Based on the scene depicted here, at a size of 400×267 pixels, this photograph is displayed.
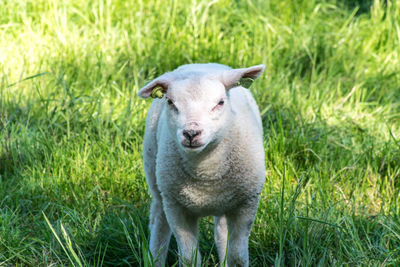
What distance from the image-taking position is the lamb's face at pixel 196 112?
8.68 ft

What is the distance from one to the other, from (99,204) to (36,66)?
1.70 m

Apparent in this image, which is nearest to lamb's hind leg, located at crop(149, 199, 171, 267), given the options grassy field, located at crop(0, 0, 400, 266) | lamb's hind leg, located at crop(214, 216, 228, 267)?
grassy field, located at crop(0, 0, 400, 266)

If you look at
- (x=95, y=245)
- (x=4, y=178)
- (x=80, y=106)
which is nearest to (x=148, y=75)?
(x=80, y=106)

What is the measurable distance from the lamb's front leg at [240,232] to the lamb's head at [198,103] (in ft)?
1.44

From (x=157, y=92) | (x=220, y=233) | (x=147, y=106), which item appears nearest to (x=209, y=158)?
(x=157, y=92)

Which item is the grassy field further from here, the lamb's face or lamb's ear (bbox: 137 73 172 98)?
lamb's ear (bbox: 137 73 172 98)

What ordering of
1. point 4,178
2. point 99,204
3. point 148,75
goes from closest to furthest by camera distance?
point 99,204
point 4,178
point 148,75

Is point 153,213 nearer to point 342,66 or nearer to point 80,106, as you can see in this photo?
point 80,106

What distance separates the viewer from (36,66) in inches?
195

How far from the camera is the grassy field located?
3361 mm

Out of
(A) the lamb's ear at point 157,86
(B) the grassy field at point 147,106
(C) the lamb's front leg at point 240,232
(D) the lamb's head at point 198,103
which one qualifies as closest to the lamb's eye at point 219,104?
(D) the lamb's head at point 198,103

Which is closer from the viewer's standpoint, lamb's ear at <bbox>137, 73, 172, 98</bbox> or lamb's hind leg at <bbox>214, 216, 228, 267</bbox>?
lamb's ear at <bbox>137, 73, 172, 98</bbox>

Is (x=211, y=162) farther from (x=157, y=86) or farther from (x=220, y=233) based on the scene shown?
(x=220, y=233)

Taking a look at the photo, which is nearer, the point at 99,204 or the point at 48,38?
the point at 99,204
